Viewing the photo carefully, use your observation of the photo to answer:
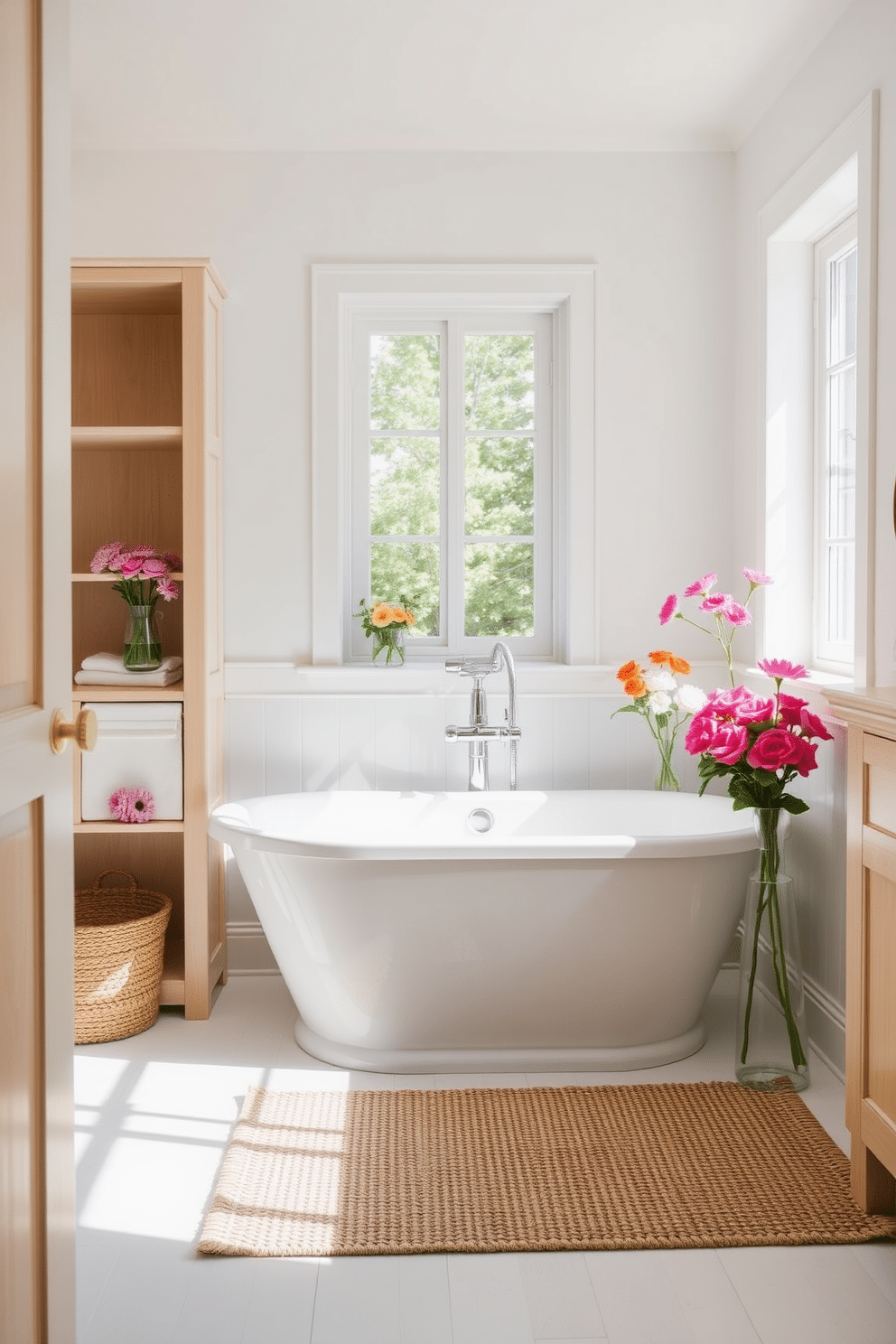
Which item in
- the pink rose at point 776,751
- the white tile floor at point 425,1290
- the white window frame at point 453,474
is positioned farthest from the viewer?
the white window frame at point 453,474

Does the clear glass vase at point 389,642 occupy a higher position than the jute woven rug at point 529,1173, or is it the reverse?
the clear glass vase at point 389,642

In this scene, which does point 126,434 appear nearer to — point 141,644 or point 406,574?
point 141,644

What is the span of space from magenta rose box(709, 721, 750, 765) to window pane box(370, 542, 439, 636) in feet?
4.53

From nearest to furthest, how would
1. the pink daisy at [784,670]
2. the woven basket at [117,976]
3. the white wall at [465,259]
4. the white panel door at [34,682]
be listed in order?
the white panel door at [34,682] → the pink daisy at [784,670] → the woven basket at [117,976] → the white wall at [465,259]

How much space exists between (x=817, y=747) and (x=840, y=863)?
0.96 ft

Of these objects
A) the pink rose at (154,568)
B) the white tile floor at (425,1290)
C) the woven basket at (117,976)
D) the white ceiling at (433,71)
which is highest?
the white ceiling at (433,71)

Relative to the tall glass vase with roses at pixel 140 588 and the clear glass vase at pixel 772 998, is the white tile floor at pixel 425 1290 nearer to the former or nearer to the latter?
the clear glass vase at pixel 772 998

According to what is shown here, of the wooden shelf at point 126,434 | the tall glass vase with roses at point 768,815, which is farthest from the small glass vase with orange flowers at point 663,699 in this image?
the wooden shelf at point 126,434

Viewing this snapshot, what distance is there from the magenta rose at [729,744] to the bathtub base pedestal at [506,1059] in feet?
2.59

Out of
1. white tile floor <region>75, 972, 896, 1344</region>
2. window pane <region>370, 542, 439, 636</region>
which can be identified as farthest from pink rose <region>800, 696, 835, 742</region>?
window pane <region>370, 542, 439, 636</region>

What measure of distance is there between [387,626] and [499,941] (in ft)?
4.01

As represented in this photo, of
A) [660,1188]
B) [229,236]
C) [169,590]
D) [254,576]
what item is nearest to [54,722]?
[660,1188]

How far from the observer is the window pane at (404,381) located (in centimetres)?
372

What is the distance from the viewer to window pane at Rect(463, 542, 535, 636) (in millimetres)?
3758
